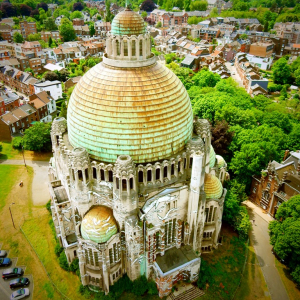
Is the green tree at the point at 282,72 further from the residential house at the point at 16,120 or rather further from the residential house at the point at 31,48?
the residential house at the point at 31,48

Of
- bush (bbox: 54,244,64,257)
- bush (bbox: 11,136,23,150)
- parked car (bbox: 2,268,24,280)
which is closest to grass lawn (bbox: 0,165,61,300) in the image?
parked car (bbox: 2,268,24,280)

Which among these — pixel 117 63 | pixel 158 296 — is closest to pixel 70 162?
pixel 117 63

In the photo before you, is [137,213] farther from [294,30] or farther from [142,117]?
[294,30]

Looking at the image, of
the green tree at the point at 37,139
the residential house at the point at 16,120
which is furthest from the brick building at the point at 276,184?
the residential house at the point at 16,120

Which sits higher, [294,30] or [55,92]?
[294,30]

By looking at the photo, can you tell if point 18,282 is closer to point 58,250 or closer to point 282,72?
point 58,250

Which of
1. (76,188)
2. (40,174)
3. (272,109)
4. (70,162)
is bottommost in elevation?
(40,174)
